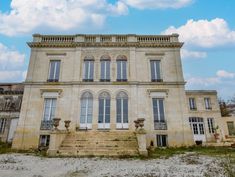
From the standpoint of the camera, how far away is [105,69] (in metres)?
17.7

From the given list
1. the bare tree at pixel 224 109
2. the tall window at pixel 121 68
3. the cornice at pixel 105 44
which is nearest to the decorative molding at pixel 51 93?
the cornice at pixel 105 44

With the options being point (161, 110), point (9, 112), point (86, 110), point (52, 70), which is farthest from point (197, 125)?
point (9, 112)

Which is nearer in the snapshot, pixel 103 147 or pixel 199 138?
pixel 103 147

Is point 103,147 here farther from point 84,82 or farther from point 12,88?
point 12,88

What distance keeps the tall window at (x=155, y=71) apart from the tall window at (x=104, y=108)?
4.48 m

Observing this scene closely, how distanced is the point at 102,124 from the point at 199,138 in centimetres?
1244

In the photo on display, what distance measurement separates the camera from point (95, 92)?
55.2 ft

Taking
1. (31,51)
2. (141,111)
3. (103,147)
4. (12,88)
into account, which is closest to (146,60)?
(141,111)

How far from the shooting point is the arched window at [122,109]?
16.0 metres

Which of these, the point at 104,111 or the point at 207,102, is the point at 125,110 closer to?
the point at 104,111

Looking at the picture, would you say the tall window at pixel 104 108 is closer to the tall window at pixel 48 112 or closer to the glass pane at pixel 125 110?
the glass pane at pixel 125 110

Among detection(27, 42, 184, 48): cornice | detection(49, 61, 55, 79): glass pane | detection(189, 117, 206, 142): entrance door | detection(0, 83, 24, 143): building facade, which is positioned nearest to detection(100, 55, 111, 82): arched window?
detection(27, 42, 184, 48): cornice

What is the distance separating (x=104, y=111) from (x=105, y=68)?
401cm

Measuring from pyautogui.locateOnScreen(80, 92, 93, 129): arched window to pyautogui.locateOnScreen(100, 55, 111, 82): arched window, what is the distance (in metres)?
1.96
